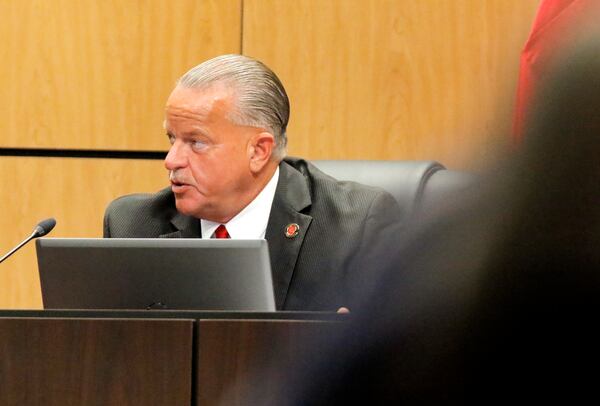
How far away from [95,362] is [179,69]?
255 centimetres

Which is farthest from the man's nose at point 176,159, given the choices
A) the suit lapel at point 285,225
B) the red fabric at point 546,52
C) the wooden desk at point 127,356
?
the red fabric at point 546,52

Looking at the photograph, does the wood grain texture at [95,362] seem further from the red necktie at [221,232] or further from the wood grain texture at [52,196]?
the wood grain texture at [52,196]

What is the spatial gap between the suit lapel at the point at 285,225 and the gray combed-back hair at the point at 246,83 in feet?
0.54

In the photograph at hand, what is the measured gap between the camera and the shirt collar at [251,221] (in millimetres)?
2510

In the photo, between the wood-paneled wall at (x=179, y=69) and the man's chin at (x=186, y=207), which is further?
the wood-paneled wall at (x=179, y=69)

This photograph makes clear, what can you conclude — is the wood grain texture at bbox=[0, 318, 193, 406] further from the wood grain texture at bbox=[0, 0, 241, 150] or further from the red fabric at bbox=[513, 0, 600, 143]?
the wood grain texture at bbox=[0, 0, 241, 150]

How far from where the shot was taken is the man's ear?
2537 mm

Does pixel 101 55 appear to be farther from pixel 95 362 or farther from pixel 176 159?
pixel 95 362

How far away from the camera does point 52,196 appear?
3701 mm

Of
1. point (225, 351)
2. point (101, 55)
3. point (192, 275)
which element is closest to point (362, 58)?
point (101, 55)

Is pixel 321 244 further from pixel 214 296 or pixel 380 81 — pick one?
pixel 380 81

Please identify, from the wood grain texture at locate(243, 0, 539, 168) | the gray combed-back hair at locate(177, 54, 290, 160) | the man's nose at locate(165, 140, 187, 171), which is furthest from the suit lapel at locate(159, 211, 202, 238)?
the wood grain texture at locate(243, 0, 539, 168)

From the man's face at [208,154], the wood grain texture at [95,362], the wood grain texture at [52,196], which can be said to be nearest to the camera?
the wood grain texture at [95,362]

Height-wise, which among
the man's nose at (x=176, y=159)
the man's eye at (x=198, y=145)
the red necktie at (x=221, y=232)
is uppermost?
the man's eye at (x=198, y=145)
